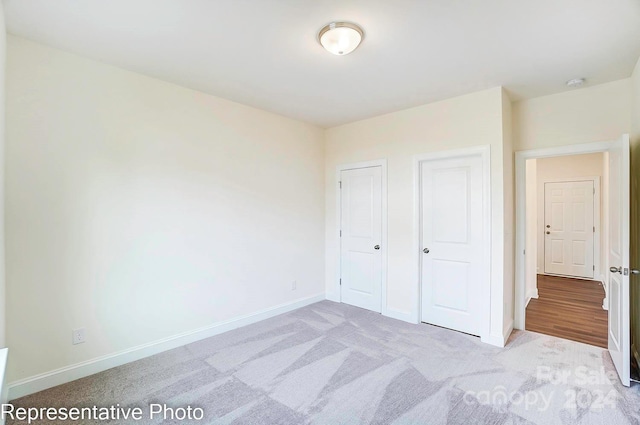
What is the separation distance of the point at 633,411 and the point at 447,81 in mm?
2914

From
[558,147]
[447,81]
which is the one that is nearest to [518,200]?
[558,147]

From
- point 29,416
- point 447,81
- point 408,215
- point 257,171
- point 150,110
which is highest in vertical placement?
point 447,81

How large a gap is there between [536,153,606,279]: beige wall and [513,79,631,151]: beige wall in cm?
351

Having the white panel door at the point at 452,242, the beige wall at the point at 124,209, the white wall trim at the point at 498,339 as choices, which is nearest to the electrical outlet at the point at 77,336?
the beige wall at the point at 124,209

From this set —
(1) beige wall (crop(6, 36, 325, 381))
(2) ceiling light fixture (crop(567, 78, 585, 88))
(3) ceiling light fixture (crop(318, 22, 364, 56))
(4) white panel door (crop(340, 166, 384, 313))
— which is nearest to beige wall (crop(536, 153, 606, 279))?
(2) ceiling light fixture (crop(567, 78, 585, 88))

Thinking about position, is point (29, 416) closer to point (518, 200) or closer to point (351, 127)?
point (351, 127)

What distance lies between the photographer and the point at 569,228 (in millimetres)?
6211

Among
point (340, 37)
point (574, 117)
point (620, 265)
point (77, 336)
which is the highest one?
point (340, 37)

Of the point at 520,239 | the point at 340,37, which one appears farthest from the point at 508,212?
the point at 340,37

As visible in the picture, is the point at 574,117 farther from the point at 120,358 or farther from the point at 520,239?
the point at 120,358

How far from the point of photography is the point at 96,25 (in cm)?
208

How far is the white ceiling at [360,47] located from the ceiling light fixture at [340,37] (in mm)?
49

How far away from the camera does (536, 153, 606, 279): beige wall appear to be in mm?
5797

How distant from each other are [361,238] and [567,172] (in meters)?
5.05
